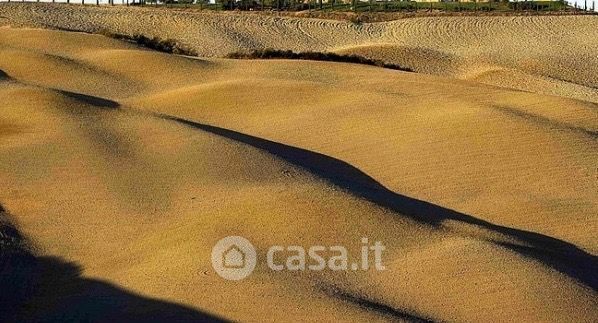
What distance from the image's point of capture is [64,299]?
40.3 ft

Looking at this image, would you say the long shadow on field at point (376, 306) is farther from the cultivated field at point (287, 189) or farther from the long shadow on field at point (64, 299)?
the long shadow on field at point (64, 299)

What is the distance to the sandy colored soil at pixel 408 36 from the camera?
4725 cm

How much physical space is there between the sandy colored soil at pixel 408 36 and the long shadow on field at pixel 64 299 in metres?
30.4

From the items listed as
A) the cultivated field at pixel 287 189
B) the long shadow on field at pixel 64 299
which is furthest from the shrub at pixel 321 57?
the long shadow on field at pixel 64 299

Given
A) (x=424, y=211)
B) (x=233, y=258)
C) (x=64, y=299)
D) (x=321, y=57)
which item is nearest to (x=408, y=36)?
(x=321, y=57)

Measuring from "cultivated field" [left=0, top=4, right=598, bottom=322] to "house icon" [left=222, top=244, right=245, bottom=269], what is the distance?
0.24m

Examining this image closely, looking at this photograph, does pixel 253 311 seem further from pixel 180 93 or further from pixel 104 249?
pixel 180 93

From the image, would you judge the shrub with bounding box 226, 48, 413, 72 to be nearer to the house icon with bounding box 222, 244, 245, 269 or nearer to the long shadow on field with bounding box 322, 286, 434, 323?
the house icon with bounding box 222, 244, 245, 269

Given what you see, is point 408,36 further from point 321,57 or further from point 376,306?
point 376,306

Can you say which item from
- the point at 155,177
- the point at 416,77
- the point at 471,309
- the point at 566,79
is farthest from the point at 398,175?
the point at 566,79

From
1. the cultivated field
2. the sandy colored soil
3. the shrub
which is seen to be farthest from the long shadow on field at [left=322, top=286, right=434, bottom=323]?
the sandy colored soil

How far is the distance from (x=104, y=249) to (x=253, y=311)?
340cm

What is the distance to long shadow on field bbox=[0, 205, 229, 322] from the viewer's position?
11.6 m

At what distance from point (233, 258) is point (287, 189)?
3038 millimetres
